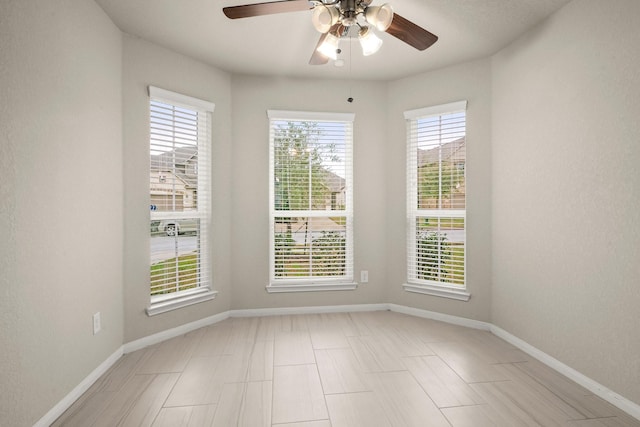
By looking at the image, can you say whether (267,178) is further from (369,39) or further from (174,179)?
(369,39)

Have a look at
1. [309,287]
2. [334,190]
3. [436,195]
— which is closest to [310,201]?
[334,190]

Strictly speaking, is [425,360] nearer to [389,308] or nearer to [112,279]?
[389,308]

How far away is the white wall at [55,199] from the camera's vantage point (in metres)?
1.68

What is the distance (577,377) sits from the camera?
235 centimetres

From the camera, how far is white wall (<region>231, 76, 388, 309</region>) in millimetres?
3699

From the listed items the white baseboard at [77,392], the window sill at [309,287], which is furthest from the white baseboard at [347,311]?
the window sill at [309,287]

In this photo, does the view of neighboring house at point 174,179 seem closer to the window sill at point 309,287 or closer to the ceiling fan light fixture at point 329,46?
the window sill at point 309,287

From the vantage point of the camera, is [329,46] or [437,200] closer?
[329,46]

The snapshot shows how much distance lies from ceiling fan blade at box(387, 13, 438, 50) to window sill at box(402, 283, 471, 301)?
7.85 feet

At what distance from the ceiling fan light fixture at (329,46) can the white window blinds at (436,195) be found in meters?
1.86

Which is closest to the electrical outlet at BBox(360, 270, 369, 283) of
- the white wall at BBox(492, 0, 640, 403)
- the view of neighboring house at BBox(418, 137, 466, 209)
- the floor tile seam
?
the view of neighboring house at BBox(418, 137, 466, 209)

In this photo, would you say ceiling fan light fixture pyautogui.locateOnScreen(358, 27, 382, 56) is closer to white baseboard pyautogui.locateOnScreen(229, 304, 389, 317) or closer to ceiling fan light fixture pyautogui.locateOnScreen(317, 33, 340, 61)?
ceiling fan light fixture pyautogui.locateOnScreen(317, 33, 340, 61)

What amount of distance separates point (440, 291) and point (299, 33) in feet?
9.04

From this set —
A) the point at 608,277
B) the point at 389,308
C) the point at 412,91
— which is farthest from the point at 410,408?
the point at 412,91
